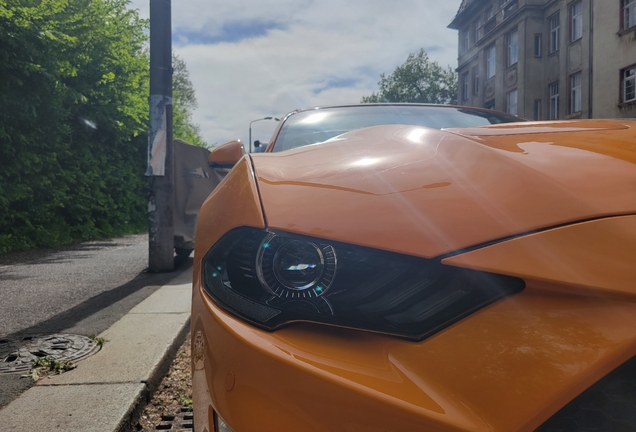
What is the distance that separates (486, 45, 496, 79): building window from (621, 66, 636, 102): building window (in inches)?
455

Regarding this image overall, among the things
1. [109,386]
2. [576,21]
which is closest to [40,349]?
[109,386]

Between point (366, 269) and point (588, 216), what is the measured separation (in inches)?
15.8

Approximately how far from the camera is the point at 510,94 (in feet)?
90.4

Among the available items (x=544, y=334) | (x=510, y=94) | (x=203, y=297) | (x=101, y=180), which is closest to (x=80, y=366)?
(x=203, y=297)

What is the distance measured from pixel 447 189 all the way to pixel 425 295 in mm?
224

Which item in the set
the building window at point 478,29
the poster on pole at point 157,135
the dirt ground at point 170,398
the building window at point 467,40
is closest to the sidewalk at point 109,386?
the dirt ground at point 170,398

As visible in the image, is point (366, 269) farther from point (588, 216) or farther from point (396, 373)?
point (588, 216)

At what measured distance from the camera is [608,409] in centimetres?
80

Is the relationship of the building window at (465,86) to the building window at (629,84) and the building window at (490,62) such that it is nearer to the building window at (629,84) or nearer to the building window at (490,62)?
the building window at (490,62)

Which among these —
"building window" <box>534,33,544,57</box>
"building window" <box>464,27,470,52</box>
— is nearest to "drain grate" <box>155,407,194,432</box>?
"building window" <box>534,33,544,57</box>

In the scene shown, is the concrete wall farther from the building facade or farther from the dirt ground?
the dirt ground

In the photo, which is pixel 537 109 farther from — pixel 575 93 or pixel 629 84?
pixel 629 84

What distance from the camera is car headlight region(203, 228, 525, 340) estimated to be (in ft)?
2.94

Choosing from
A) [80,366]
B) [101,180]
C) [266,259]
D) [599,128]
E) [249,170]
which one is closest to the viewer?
[266,259]
